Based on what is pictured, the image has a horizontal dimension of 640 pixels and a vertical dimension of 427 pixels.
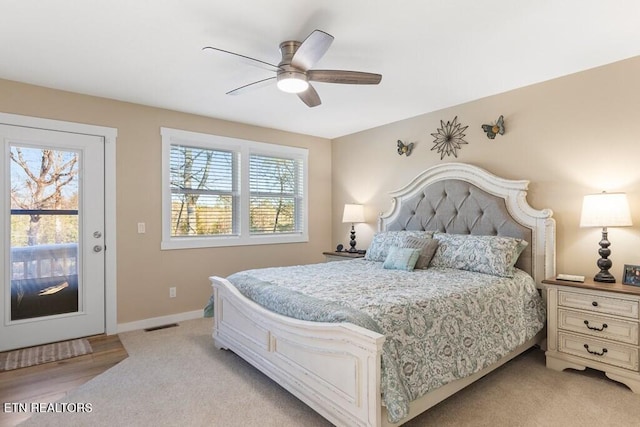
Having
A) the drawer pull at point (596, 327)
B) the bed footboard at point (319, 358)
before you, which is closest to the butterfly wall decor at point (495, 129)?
the drawer pull at point (596, 327)

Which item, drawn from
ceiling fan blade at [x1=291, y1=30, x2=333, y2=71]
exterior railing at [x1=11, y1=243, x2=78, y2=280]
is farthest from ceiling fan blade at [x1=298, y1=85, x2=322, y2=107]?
exterior railing at [x1=11, y1=243, x2=78, y2=280]

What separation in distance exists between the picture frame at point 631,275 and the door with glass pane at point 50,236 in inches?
182

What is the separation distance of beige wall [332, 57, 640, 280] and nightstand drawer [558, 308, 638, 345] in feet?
1.66

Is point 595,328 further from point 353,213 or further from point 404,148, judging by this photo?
point 353,213

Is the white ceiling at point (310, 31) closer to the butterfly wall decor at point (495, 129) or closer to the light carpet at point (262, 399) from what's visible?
the butterfly wall decor at point (495, 129)

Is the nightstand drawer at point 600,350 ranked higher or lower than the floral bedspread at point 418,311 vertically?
lower

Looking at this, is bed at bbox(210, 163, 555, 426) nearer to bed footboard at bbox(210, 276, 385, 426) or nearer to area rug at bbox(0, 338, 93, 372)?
bed footboard at bbox(210, 276, 385, 426)

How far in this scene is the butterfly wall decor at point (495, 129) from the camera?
3.49 metres

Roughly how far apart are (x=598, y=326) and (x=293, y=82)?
281 cm

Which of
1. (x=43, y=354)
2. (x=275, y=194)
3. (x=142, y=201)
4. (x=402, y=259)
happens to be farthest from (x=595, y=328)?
(x=43, y=354)

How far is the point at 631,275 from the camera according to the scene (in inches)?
102

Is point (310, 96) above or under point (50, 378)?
above

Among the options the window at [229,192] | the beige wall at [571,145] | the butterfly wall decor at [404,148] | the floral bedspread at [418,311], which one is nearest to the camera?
the floral bedspread at [418,311]

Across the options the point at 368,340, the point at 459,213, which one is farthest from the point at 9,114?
the point at 459,213
